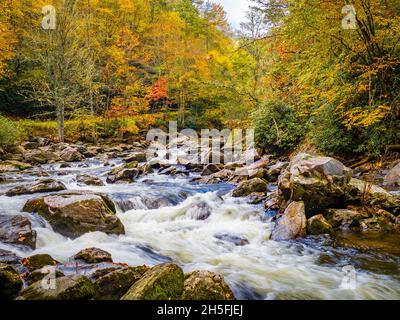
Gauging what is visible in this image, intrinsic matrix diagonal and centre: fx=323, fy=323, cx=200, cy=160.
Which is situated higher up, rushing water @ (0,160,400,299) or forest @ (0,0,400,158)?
forest @ (0,0,400,158)

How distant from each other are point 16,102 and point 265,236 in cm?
2225

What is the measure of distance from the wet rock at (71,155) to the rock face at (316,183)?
37.8ft

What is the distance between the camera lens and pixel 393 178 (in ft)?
26.3

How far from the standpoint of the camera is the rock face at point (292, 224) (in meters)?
6.08

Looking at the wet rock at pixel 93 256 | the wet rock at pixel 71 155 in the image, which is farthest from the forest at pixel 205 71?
the wet rock at pixel 93 256

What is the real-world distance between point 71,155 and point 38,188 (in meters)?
7.83

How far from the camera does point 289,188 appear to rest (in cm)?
714

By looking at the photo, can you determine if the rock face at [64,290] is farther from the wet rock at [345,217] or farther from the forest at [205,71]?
the forest at [205,71]

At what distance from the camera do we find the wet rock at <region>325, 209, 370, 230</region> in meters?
6.32

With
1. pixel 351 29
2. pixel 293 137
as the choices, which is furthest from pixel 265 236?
pixel 293 137

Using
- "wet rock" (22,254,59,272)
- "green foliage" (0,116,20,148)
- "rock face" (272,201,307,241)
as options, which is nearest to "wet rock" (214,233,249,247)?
"rock face" (272,201,307,241)

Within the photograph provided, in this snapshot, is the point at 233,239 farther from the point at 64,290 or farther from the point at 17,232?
the point at 17,232

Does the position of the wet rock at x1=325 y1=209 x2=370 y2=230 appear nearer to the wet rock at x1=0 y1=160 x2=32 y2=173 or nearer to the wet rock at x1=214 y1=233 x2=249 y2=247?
the wet rock at x1=214 y1=233 x2=249 y2=247

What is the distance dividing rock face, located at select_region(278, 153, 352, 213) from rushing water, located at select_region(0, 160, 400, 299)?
0.89m
